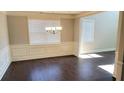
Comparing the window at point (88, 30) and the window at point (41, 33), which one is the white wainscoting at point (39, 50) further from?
the window at point (88, 30)

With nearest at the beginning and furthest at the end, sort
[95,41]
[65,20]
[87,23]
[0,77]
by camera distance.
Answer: [0,77] < [65,20] < [87,23] < [95,41]

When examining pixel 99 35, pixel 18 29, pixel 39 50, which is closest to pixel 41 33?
pixel 39 50

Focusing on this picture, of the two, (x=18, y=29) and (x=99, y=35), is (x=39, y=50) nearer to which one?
(x=18, y=29)

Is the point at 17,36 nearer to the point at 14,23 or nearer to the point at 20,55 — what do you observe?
the point at 14,23

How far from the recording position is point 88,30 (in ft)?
20.3

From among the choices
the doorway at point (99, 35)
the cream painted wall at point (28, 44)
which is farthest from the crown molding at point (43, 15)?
the doorway at point (99, 35)

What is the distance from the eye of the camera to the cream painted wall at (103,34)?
20.6 ft

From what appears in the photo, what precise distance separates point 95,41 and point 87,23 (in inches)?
48.0

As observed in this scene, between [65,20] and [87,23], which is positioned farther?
[87,23]

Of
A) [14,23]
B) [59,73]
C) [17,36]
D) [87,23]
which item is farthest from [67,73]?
[87,23]

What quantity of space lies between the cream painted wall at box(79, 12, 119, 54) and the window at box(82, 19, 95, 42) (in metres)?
0.19

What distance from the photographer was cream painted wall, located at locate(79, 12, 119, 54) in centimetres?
627

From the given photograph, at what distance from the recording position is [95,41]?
6.46 m

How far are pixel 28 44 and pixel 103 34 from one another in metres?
4.45
